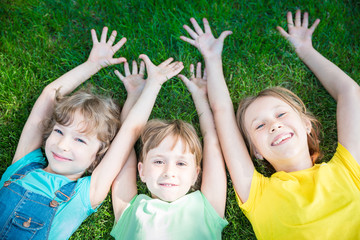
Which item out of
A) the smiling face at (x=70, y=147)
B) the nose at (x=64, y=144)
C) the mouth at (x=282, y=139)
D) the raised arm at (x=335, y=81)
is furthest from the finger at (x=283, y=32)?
the nose at (x=64, y=144)

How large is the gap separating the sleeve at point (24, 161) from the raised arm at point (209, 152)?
1442 millimetres

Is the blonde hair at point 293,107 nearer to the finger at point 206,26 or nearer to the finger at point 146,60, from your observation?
the finger at point 206,26

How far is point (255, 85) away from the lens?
9.53 ft

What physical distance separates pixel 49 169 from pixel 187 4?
2092mm

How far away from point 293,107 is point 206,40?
1.08m

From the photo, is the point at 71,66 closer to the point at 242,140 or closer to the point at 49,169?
the point at 49,169

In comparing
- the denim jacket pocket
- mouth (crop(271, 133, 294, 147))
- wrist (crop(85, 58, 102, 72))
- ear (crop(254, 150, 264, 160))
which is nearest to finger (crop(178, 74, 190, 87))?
wrist (crop(85, 58, 102, 72))

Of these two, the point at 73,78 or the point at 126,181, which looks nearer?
the point at 126,181

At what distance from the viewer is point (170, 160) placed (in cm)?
230

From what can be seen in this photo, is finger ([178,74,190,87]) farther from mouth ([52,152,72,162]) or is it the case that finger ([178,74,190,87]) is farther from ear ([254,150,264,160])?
mouth ([52,152,72,162])

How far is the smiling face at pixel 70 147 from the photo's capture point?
94.8 inches

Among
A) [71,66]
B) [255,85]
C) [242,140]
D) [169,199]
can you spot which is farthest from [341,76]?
[71,66]

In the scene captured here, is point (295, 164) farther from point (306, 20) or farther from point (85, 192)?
point (85, 192)

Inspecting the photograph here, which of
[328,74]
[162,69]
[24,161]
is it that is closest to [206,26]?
[162,69]
